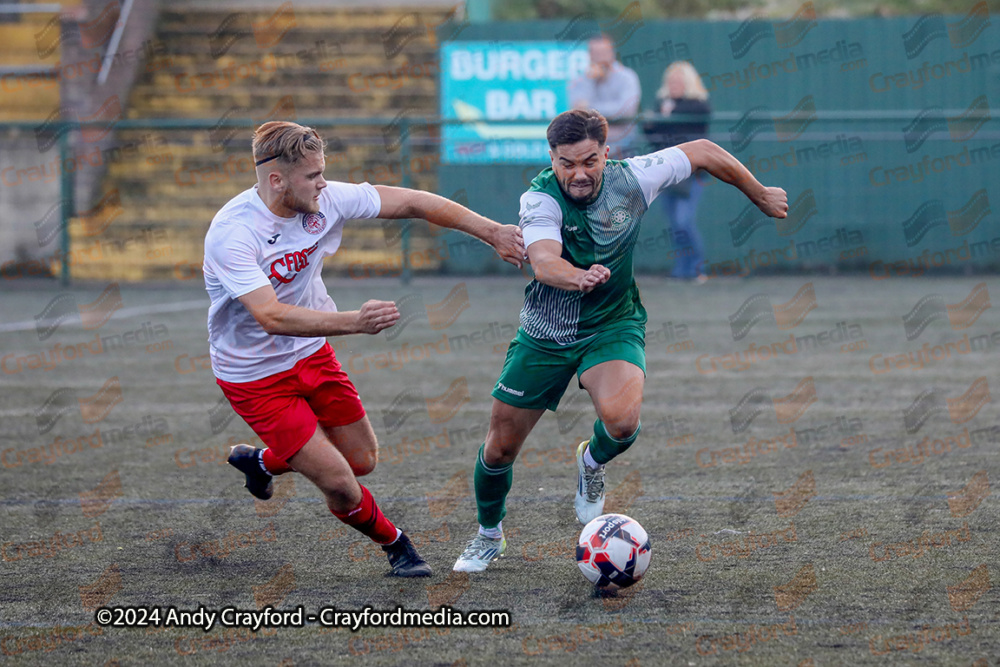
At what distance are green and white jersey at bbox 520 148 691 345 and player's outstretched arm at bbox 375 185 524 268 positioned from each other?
99 millimetres

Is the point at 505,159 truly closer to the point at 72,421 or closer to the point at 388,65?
the point at 388,65

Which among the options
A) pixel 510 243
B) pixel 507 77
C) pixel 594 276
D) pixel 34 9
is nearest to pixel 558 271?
pixel 594 276

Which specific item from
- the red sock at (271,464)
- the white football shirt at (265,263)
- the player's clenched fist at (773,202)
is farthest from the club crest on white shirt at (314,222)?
the player's clenched fist at (773,202)

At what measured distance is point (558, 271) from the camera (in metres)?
4.78

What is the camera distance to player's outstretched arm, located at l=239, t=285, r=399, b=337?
4375 mm

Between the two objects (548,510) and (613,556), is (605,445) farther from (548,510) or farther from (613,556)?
(613,556)

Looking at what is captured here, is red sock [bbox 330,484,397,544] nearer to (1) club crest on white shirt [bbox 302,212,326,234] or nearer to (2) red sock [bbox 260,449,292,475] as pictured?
(2) red sock [bbox 260,449,292,475]

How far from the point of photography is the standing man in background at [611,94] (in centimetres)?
1516

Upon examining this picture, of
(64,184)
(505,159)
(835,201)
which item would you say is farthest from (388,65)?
(835,201)

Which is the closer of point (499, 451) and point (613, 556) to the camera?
point (613, 556)

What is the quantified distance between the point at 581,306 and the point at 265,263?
4.22 ft

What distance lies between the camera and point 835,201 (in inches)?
664

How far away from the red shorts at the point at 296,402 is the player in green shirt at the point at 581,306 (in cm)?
65

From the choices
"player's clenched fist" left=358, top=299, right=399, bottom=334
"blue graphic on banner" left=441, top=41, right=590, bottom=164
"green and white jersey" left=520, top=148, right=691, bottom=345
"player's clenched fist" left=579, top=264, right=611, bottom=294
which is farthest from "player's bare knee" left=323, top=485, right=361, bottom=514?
"blue graphic on banner" left=441, top=41, right=590, bottom=164
